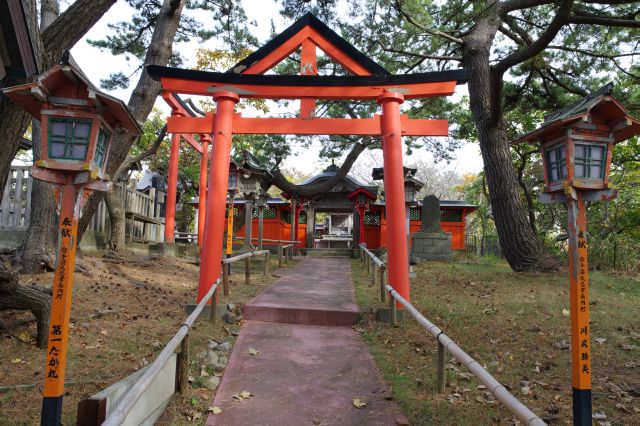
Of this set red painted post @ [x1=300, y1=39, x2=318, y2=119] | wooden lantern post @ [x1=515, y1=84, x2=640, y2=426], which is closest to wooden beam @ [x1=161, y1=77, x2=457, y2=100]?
red painted post @ [x1=300, y1=39, x2=318, y2=119]

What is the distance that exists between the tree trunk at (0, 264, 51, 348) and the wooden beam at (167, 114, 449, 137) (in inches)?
143

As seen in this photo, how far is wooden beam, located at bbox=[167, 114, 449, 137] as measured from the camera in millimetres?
7172

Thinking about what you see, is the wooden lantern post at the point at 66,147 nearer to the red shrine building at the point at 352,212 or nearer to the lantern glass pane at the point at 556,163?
the lantern glass pane at the point at 556,163

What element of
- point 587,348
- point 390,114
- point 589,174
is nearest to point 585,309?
point 587,348

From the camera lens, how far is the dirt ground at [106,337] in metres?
3.46

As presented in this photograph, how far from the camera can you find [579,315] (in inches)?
116

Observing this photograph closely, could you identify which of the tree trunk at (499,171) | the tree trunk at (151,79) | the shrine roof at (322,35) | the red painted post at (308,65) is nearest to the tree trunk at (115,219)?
the tree trunk at (151,79)

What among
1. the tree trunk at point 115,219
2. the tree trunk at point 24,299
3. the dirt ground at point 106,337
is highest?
the tree trunk at point 115,219

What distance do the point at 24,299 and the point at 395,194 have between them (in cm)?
510

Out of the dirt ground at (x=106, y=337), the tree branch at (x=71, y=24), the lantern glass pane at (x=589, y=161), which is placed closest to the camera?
the lantern glass pane at (x=589, y=161)

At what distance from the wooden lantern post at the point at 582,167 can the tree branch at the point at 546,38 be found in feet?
10.4

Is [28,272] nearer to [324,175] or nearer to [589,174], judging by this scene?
[589,174]

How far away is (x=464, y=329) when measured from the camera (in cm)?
555

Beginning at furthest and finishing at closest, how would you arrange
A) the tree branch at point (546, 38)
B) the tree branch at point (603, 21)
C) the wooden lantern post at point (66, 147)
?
the tree branch at point (603, 21)
the tree branch at point (546, 38)
the wooden lantern post at point (66, 147)
